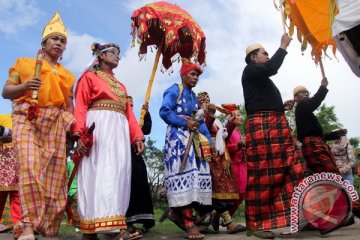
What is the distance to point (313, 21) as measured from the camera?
18.3 feet

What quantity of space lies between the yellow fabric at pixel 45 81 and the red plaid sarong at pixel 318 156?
3168mm

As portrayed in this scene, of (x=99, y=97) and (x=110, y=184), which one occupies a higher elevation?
(x=99, y=97)

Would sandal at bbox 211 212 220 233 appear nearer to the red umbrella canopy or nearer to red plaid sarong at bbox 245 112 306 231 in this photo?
red plaid sarong at bbox 245 112 306 231

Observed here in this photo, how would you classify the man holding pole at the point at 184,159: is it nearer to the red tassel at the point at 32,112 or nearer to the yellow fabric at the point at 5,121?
the red tassel at the point at 32,112

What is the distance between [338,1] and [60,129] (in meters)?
3.16

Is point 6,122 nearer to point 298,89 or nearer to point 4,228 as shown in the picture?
point 4,228

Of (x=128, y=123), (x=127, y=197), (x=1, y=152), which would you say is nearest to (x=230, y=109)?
(x=128, y=123)

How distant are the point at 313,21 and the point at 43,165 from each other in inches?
145

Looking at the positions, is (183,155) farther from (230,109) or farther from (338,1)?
(338,1)

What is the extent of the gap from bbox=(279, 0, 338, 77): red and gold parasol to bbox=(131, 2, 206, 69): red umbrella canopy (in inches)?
49.7

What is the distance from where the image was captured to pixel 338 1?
4.63 meters

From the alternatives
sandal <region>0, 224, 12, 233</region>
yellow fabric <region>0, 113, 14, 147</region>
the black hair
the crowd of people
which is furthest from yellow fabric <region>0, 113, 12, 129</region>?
the black hair

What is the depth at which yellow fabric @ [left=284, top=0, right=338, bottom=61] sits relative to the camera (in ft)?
17.9

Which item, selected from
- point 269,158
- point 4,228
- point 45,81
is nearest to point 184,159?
point 269,158
